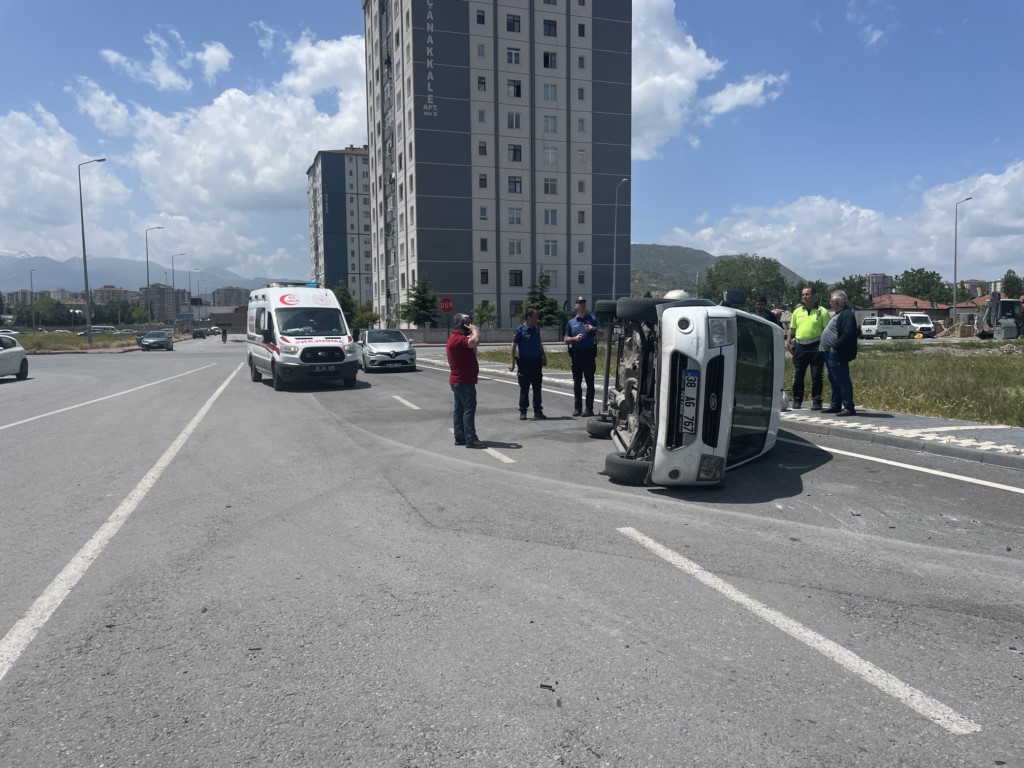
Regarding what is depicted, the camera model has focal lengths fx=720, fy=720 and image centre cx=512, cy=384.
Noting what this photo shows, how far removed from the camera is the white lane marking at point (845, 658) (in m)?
2.90

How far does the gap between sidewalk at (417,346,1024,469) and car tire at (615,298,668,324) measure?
3984 mm

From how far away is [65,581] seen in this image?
178 inches

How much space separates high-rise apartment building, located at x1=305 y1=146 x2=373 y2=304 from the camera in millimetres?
128000

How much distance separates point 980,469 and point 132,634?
797 centimetres

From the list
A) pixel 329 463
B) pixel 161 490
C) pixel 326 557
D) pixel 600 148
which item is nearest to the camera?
pixel 326 557

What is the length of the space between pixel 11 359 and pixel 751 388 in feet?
78.9

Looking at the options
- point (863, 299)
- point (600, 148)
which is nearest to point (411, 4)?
point (600, 148)

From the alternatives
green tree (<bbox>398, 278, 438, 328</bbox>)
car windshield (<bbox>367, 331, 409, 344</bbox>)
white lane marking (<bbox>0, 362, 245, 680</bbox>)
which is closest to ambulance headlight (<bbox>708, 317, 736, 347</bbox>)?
white lane marking (<bbox>0, 362, 245, 680</bbox>)

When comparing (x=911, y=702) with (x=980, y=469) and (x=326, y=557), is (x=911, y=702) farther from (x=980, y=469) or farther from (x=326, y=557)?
(x=980, y=469)

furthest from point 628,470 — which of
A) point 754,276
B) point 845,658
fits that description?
point 754,276

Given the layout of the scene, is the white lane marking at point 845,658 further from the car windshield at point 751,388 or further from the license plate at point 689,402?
the car windshield at point 751,388

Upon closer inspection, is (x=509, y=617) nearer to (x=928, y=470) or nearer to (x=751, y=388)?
(x=751, y=388)

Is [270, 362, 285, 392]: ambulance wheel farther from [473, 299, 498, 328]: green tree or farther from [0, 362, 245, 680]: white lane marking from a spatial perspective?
[473, 299, 498, 328]: green tree

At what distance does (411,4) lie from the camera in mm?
61188
